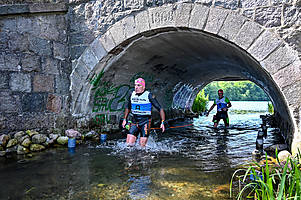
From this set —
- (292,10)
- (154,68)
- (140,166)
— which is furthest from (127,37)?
(292,10)

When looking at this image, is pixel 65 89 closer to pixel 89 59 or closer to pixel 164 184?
pixel 89 59

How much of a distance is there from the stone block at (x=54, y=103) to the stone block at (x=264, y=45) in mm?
4750

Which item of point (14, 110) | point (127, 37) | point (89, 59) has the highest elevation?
point (127, 37)

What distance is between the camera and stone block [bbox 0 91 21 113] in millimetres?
5559

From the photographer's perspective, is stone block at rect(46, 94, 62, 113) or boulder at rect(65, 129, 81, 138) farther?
boulder at rect(65, 129, 81, 138)

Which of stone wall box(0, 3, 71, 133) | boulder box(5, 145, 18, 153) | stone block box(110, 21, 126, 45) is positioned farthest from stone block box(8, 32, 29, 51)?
boulder box(5, 145, 18, 153)

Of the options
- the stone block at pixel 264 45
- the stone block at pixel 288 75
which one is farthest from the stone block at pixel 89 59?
the stone block at pixel 288 75

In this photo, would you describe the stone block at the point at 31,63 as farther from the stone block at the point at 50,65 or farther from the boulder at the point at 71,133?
the boulder at the point at 71,133

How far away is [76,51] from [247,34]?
14.0 ft

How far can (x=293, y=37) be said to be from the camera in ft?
14.0

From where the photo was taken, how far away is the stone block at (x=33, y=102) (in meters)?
5.84

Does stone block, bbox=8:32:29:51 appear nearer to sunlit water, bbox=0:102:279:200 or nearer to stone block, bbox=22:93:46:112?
stone block, bbox=22:93:46:112

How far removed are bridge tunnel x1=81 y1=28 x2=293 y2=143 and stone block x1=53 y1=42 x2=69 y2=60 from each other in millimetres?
999

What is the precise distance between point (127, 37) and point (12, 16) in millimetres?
2823
